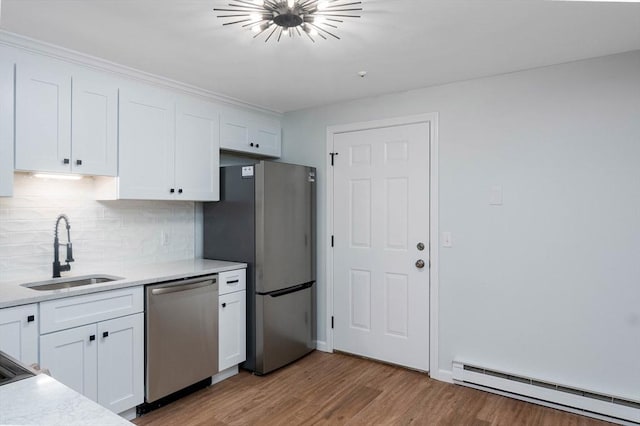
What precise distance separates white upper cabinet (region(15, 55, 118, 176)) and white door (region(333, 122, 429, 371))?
6.25ft

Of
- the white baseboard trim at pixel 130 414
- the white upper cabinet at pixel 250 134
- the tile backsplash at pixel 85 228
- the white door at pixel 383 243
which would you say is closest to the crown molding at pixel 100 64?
the white upper cabinet at pixel 250 134

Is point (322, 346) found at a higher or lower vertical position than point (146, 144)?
lower

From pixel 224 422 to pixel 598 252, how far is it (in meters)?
2.62

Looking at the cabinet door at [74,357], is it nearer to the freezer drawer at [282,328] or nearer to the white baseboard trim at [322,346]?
the freezer drawer at [282,328]

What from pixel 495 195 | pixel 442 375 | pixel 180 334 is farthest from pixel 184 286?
pixel 495 195

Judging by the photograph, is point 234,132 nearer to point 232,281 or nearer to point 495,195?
point 232,281

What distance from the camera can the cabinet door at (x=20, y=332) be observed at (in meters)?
1.95

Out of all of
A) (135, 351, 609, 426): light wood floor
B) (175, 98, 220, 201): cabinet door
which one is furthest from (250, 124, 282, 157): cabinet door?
(135, 351, 609, 426): light wood floor

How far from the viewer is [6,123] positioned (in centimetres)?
221

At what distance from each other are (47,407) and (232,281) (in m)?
2.26

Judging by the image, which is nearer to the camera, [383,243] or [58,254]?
[58,254]

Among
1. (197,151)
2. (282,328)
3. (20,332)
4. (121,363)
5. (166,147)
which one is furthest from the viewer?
(282,328)

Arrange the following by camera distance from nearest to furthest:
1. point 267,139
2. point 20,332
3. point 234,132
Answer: point 20,332 < point 234,132 < point 267,139

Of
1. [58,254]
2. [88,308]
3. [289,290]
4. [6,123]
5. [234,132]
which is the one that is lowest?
[289,290]
